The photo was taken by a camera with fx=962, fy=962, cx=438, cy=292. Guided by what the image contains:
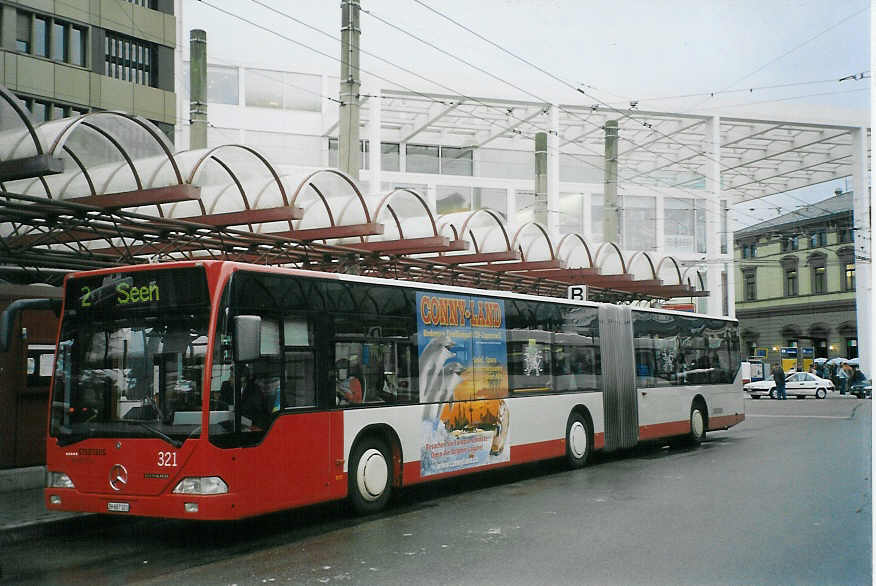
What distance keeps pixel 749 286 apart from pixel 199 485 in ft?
163

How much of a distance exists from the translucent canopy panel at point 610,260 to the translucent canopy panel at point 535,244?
3.53 m

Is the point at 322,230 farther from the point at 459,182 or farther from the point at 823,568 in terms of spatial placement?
the point at 459,182

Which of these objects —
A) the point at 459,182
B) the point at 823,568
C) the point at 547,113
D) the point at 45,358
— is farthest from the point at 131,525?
the point at 459,182

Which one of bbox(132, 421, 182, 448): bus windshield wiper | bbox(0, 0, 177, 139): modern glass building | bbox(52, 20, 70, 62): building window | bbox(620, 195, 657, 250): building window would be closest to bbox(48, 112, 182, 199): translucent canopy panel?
bbox(132, 421, 182, 448): bus windshield wiper

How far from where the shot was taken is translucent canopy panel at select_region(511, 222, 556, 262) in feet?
75.0

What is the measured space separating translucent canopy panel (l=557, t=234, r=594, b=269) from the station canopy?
44mm

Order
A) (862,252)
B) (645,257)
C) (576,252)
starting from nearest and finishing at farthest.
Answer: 1. (576,252)
2. (645,257)
3. (862,252)

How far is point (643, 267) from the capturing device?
28.5m

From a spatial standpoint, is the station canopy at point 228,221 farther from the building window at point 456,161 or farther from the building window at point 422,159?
the building window at point 456,161

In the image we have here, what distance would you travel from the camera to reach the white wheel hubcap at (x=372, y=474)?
1119cm

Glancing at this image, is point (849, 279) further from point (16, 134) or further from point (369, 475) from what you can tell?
point (16, 134)

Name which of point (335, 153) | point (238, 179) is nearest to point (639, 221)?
point (335, 153)

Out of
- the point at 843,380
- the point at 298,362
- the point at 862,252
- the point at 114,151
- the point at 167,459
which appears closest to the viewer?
the point at 167,459

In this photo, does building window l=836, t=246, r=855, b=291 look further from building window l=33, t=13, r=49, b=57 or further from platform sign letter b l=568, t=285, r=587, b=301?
building window l=33, t=13, r=49, b=57
